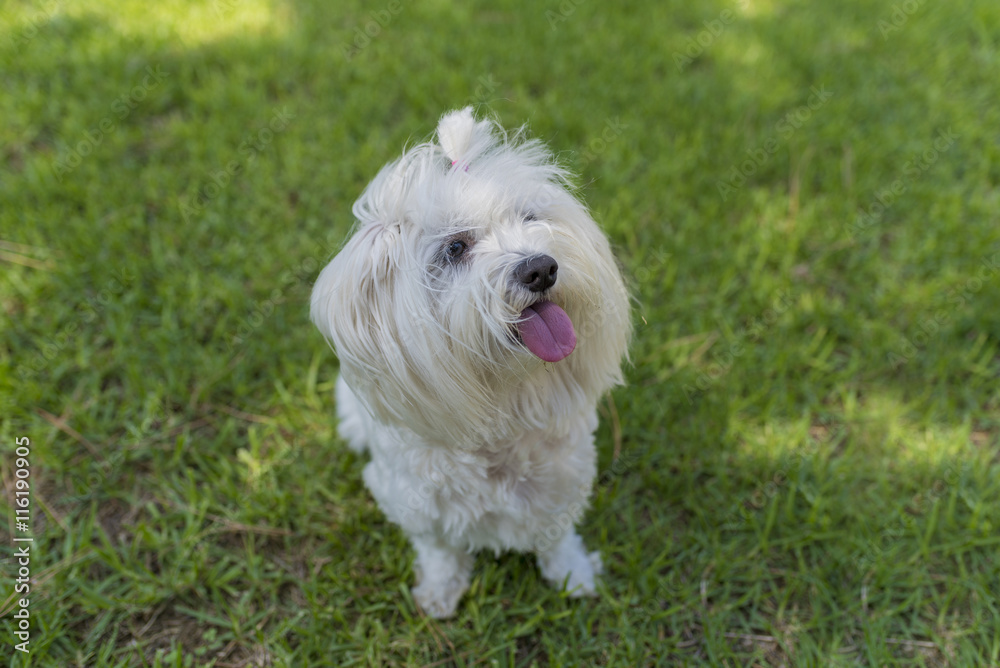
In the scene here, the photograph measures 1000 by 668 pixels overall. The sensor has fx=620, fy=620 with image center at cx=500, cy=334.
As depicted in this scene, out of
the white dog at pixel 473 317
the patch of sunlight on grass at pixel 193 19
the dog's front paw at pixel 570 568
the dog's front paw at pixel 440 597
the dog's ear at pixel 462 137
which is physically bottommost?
the dog's front paw at pixel 440 597

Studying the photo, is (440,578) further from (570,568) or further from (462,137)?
(462,137)

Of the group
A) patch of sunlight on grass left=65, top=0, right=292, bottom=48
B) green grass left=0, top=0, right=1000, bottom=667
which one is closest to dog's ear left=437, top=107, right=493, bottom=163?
green grass left=0, top=0, right=1000, bottom=667

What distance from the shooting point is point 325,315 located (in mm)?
1456

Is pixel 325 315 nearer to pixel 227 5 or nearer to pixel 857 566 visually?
pixel 857 566

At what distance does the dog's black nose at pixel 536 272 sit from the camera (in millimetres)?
1392

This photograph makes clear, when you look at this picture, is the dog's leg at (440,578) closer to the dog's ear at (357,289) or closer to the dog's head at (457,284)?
the dog's head at (457,284)

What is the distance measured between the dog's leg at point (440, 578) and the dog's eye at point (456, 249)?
1054 mm

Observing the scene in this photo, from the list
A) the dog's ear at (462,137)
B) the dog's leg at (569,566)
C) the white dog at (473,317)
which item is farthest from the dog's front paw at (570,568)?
the dog's ear at (462,137)

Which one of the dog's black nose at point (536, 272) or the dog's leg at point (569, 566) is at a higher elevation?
the dog's black nose at point (536, 272)

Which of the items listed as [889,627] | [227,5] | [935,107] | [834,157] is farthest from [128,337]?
[935,107]

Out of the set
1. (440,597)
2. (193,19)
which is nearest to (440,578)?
(440,597)

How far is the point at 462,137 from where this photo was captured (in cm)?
157

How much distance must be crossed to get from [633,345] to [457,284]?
5.23 ft

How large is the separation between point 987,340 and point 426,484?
277 cm
